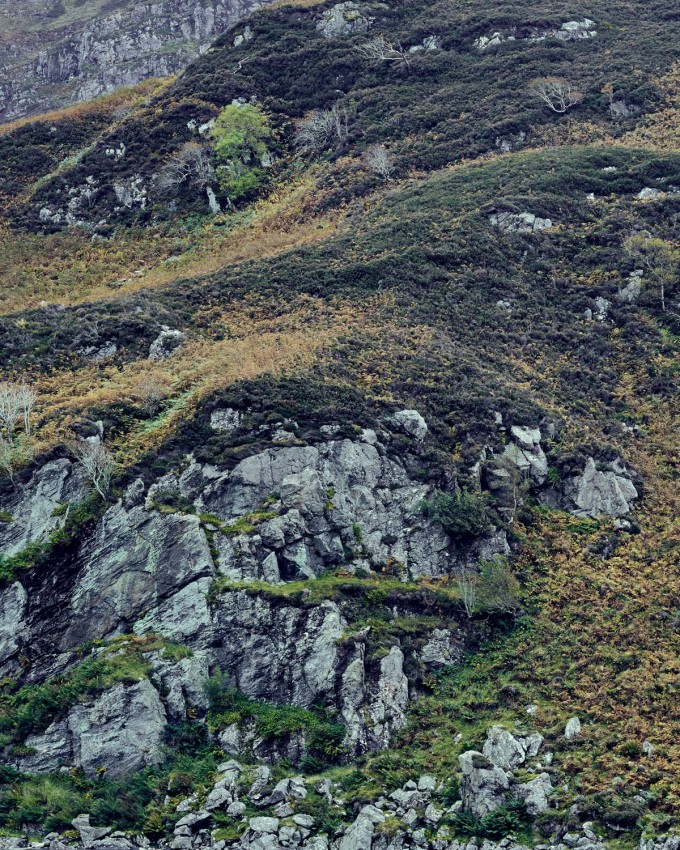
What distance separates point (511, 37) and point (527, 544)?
5621 cm

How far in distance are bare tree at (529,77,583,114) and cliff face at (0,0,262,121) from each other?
6595 cm

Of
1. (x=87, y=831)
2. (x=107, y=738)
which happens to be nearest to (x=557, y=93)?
(x=107, y=738)

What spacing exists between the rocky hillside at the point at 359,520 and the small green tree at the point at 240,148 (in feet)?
22.2

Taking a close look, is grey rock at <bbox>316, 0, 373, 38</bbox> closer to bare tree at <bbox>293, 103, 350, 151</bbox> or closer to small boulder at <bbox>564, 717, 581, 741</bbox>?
bare tree at <bbox>293, 103, 350, 151</bbox>

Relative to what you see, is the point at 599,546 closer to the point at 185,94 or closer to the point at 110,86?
the point at 185,94

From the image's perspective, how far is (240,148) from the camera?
2507 inches

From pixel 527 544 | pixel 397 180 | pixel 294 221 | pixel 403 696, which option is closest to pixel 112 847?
pixel 403 696

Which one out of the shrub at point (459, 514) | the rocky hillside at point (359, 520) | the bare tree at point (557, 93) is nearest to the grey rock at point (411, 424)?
the rocky hillside at point (359, 520)

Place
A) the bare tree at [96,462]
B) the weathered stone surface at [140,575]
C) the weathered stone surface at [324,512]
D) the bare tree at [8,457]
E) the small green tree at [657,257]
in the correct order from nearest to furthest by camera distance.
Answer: the weathered stone surface at [140,575] → the weathered stone surface at [324,512] → the bare tree at [96,462] → the bare tree at [8,457] → the small green tree at [657,257]

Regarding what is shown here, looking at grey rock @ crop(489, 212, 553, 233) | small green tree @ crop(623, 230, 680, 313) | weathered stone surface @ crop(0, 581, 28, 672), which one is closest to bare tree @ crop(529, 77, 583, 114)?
grey rock @ crop(489, 212, 553, 233)

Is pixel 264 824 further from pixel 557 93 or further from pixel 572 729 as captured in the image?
pixel 557 93

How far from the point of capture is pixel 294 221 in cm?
5631

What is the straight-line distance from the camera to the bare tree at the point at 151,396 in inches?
1291

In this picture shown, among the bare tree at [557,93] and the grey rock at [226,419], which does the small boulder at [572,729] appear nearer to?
the grey rock at [226,419]
